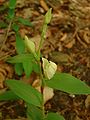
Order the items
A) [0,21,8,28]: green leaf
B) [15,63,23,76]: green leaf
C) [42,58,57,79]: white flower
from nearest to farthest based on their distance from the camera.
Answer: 1. [42,58,57,79]: white flower
2. [15,63,23,76]: green leaf
3. [0,21,8,28]: green leaf

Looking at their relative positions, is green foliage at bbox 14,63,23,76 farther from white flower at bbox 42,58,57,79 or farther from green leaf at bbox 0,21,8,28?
white flower at bbox 42,58,57,79

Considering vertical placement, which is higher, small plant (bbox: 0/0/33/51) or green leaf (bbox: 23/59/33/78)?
small plant (bbox: 0/0/33/51)

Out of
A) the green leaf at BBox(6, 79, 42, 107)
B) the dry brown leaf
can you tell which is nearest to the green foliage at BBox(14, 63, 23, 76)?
the dry brown leaf

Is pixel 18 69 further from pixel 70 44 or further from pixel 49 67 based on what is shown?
pixel 49 67

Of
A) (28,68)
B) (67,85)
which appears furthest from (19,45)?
(67,85)

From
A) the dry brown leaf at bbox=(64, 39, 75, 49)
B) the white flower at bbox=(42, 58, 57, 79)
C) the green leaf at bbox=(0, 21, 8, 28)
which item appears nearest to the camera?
the white flower at bbox=(42, 58, 57, 79)
